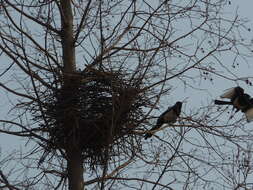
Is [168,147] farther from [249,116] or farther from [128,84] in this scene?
[249,116]

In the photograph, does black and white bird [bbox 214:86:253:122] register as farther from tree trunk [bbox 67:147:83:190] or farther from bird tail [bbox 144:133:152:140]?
tree trunk [bbox 67:147:83:190]

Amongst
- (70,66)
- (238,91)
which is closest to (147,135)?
(70,66)

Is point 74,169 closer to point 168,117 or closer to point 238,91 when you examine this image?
point 168,117

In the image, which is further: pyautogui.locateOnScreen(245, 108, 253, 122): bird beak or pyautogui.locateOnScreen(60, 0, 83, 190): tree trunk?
pyautogui.locateOnScreen(245, 108, 253, 122): bird beak

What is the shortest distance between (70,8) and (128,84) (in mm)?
1378

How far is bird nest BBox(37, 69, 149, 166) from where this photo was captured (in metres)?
6.34

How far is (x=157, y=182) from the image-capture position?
5.95 metres

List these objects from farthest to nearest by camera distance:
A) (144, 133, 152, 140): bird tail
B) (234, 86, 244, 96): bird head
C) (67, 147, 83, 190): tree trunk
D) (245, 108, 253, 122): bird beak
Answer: (234, 86, 244, 96): bird head < (245, 108, 253, 122): bird beak < (144, 133, 152, 140): bird tail < (67, 147, 83, 190): tree trunk

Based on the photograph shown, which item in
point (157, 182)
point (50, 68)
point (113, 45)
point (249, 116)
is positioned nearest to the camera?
point (157, 182)

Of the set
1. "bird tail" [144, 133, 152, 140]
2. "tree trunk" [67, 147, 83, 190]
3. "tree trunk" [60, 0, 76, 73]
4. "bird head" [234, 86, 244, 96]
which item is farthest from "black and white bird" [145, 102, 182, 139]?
"tree trunk" [60, 0, 76, 73]

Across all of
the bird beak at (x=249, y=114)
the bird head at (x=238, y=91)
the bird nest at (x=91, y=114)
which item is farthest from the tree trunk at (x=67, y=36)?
the bird head at (x=238, y=91)

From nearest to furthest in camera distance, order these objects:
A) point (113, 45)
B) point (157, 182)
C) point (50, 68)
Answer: point (157, 182), point (50, 68), point (113, 45)

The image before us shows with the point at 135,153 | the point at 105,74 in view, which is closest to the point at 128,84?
the point at 105,74

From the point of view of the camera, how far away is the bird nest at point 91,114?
20.8ft
